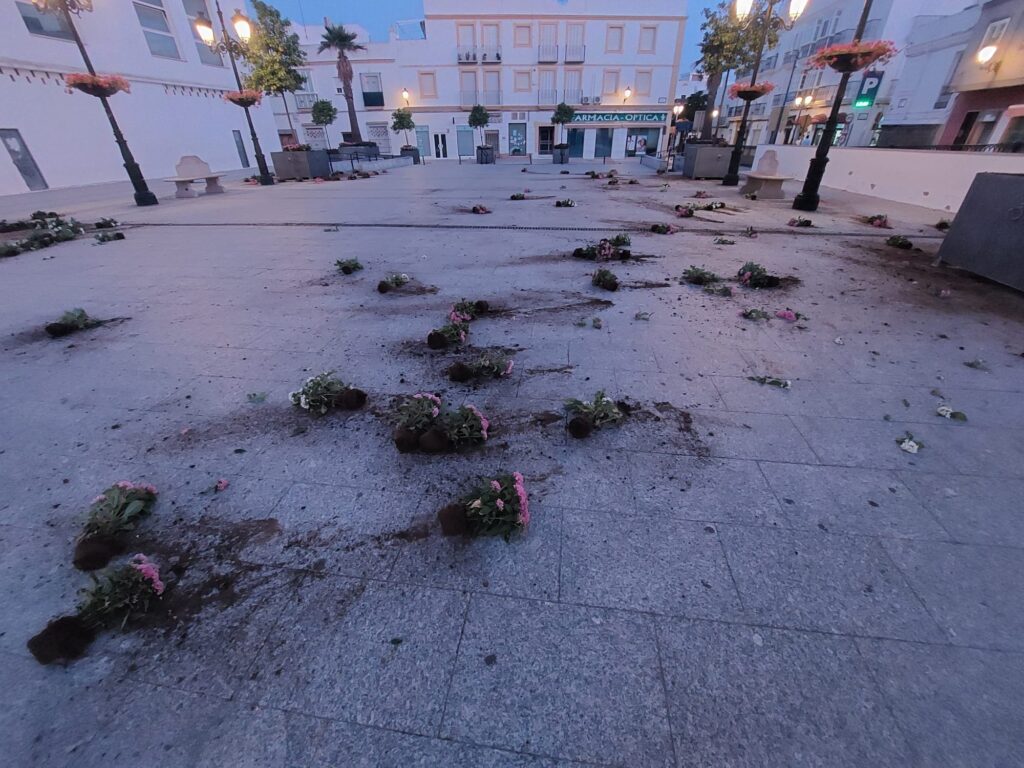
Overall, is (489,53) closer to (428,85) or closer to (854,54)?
(428,85)

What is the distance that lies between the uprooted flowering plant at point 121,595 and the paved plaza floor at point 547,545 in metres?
0.10

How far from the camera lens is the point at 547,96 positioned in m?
39.2

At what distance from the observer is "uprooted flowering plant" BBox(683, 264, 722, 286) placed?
19.5ft

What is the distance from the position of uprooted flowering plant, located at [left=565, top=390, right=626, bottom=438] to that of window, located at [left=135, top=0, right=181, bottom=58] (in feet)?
105

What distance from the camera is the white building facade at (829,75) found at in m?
28.8

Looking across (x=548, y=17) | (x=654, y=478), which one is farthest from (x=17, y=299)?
(x=548, y=17)

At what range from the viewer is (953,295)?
18.4ft

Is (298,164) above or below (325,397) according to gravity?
above

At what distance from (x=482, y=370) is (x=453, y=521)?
171cm

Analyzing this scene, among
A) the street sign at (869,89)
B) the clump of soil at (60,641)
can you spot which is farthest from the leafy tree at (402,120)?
the clump of soil at (60,641)

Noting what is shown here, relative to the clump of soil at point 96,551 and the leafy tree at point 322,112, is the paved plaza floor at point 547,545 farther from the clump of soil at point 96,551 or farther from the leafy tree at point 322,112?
the leafy tree at point 322,112

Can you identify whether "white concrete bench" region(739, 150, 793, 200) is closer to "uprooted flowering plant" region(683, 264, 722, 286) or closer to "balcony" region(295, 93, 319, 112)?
"uprooted flowering plant" region(683, 264, 722, 286)

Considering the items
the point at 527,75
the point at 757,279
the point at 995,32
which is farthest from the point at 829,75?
the point at 757,279

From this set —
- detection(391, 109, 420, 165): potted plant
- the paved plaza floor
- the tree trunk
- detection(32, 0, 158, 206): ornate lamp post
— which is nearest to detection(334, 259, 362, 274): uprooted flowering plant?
the paved plaza floor
